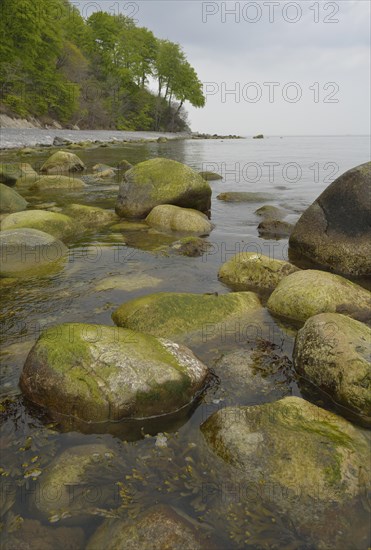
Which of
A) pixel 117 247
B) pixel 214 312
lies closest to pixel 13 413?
pixel 214 312

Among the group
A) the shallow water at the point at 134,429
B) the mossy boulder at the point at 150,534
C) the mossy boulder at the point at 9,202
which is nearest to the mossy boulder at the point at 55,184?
the mossy boulder at the point at 9,202

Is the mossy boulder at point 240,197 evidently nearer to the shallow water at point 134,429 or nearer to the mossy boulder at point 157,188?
the mossy boulder at point 157,188

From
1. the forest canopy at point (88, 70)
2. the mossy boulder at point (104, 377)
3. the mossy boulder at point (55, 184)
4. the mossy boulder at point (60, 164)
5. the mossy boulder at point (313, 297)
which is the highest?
the forest canopy at point (88, 70)

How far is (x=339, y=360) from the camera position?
446 cm

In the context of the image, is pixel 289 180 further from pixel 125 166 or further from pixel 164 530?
pixel 164 530

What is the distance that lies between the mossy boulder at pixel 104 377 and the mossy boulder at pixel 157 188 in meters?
→ 8.43

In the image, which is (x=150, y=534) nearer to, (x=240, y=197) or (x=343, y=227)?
(x=343, y=227)

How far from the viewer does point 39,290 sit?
704 cm

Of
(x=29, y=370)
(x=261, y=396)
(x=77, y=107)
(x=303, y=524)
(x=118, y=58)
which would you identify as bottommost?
(x=303, y=524)

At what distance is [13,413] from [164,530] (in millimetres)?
2024

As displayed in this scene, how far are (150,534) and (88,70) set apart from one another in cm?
8245

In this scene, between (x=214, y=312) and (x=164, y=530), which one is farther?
(x=214, y=312)

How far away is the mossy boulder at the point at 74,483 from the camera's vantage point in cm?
312

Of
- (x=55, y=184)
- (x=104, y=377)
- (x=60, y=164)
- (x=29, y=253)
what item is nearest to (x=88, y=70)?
(x=60, y=164)
